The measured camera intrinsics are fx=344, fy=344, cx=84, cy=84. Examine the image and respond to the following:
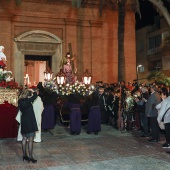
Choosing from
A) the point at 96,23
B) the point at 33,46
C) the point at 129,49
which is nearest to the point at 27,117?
the point at 33,46

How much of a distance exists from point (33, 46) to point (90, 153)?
48.6ft

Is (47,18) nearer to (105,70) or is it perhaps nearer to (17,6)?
(17,6)

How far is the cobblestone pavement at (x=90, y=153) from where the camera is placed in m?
8.73

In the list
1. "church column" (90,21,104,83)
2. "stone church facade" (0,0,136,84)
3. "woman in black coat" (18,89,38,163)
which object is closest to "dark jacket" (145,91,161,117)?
"woman in black coat" (18,89,38,163)

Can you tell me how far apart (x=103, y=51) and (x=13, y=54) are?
21.6 feet

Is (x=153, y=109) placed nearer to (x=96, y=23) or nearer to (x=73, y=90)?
(x=73, y=90)

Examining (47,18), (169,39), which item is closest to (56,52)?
(47,18)

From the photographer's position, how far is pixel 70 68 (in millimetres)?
20391

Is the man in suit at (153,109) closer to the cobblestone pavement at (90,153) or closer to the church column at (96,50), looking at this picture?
the cobblestone pavement at (90,153)

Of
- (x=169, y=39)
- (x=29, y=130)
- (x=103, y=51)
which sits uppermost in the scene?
(x=169, y=39)

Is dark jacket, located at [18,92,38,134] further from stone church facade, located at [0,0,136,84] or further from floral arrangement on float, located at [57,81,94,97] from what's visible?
stone church facade, located at [0,0,136,84]

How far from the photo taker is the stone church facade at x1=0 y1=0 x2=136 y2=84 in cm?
2341

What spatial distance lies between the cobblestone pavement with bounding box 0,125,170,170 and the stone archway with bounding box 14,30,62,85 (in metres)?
10.2

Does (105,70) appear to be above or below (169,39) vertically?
below
